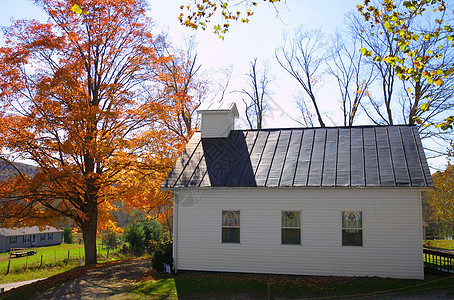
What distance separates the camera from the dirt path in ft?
45.0

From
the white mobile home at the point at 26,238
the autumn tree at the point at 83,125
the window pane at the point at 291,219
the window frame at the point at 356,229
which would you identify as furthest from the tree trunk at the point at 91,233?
the white mobile home at the point at 26,238

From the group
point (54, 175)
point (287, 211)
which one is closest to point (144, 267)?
point (54, 175)

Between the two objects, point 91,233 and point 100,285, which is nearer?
point 100,285

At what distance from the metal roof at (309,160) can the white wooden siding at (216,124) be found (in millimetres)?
362

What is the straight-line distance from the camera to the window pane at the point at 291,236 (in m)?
14.6

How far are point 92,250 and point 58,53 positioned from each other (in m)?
9.78

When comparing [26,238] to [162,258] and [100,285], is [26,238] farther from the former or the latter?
→ [162,258]

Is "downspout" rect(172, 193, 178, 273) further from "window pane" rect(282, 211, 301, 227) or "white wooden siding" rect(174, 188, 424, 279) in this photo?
"window pane" rect(282, 211, 301, 227)

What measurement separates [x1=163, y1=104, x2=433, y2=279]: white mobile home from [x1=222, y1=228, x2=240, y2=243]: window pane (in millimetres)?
38

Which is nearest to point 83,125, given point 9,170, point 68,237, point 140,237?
point 9,170

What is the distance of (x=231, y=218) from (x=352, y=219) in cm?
446

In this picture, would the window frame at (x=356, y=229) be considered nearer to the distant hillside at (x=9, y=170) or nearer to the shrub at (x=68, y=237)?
the distant hillside at (x=9, y=170)

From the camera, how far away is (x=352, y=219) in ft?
46.7

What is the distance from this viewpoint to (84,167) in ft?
64.8
